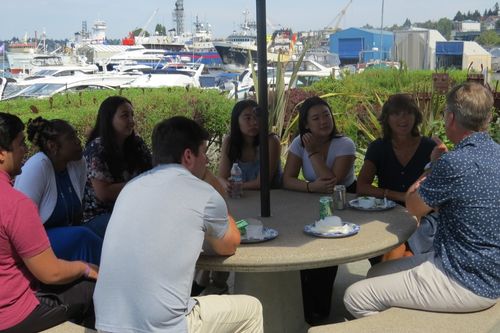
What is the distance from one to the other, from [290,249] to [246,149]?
60.7 inches

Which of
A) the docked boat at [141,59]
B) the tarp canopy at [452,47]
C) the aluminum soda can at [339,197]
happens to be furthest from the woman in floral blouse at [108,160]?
the docked boat at [141,59]

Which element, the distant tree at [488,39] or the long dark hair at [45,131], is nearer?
the long dark hair at [45,131]

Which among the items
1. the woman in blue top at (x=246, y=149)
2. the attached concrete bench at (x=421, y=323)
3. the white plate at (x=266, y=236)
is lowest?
the attached concrete bench at (x=421, y=323)

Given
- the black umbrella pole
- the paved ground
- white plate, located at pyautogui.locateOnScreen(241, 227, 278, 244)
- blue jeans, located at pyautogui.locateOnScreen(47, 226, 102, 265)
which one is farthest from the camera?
the paved ground

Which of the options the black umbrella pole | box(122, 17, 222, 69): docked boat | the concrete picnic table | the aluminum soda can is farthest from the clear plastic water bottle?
box(122, 17, 222, 69): docked boat

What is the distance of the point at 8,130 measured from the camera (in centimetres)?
225

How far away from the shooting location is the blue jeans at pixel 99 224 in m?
3.15

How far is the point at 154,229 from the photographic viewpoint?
6.09 feet

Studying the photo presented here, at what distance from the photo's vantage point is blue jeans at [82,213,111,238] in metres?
3.15

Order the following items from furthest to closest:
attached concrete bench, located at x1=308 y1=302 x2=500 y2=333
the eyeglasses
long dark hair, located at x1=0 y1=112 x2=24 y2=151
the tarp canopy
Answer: the tarp canopy → the eyeglasses → long dark hair, located at x1=0 y1=112 x2=24 y2=151 → attached concrete bench, located at x1=308 y1=302 x2=500 y2=333

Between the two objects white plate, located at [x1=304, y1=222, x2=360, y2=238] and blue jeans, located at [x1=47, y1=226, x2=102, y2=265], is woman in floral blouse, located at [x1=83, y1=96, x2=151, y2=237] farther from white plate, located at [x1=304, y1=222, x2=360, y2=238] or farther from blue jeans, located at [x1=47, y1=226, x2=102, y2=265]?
white plate, located at [x1=304, y1=222, x2=360, y2=238]

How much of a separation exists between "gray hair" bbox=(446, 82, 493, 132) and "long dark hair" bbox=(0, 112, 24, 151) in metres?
1.80

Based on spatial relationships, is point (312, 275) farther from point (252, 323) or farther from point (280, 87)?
point (280, 87)

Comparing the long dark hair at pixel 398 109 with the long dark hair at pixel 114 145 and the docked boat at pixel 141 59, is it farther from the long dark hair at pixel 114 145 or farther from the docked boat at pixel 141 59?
the docked boat at pixel 141 59
